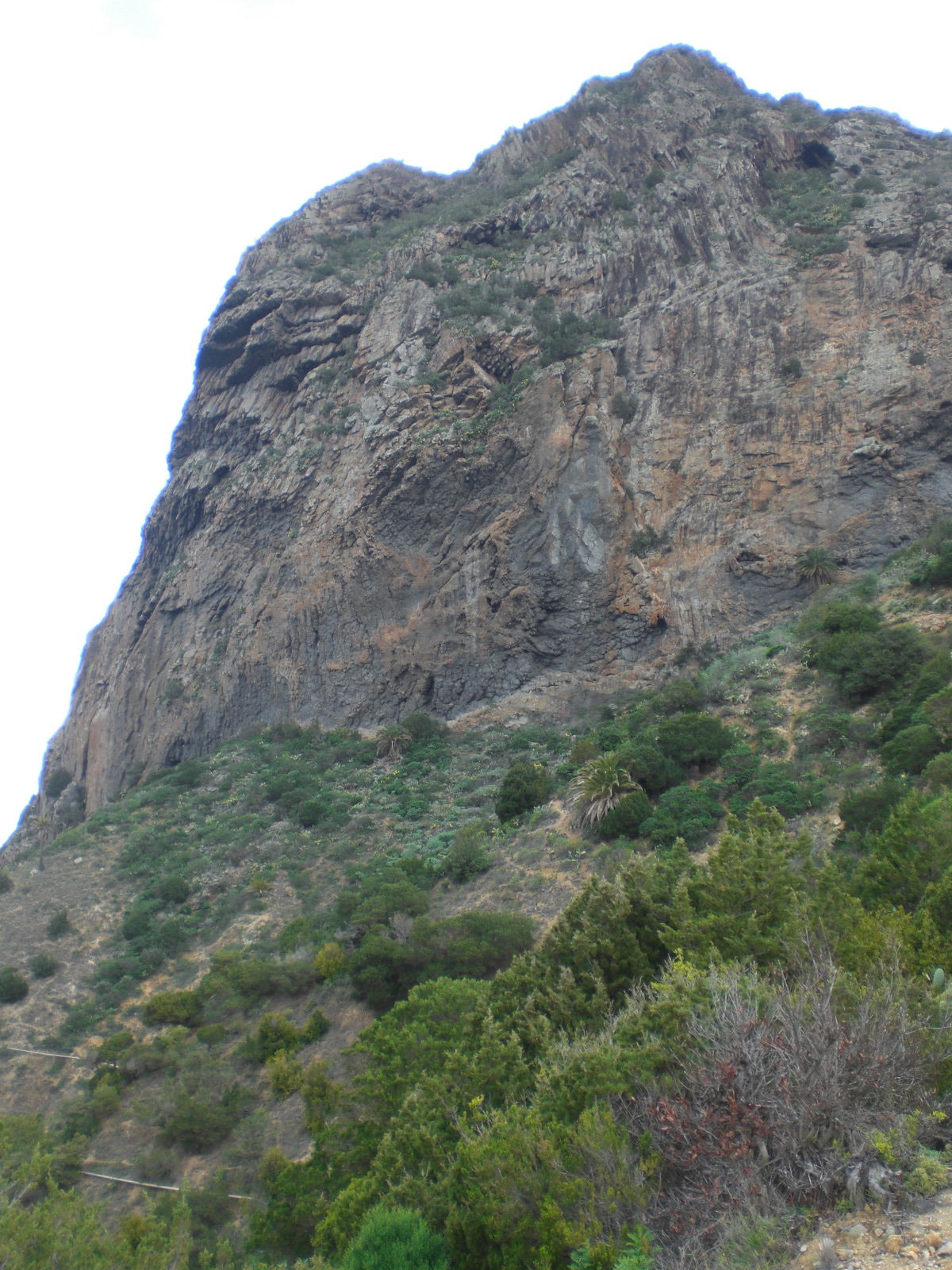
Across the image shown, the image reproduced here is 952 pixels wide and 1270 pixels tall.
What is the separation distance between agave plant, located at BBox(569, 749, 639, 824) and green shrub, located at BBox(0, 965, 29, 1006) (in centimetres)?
1600

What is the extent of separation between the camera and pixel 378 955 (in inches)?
774

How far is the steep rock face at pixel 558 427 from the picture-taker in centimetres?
3039

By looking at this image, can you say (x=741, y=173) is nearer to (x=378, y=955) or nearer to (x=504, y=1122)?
(x=378, y=955)

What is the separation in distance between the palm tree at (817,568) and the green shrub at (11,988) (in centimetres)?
2652

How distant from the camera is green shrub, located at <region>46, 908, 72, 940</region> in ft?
85.6

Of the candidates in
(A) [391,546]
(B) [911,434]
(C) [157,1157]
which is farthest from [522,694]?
(C) [157,1157]

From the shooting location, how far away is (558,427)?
34.4m

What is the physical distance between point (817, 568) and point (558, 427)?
11815mm

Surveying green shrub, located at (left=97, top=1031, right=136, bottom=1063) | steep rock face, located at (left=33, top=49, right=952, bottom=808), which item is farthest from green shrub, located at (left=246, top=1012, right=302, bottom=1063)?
steep rock face, located at (left=33, top=49, right=952, bottom=808)

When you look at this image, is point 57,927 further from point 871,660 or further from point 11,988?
point 871,660

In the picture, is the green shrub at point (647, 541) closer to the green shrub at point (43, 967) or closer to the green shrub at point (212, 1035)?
the green shrub at point (212, 1035)

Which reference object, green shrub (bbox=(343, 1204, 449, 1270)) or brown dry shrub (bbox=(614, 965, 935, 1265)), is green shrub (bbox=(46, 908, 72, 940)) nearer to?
green shrub (bbox=(343, 1204, 449, 1270))

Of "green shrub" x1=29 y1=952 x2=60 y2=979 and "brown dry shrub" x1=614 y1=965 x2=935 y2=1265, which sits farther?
"green shrub" x1=29 y1=952 x2=60 y2=979

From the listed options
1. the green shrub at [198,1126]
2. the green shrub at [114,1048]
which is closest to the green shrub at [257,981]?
the green shrub at [114,1048]
